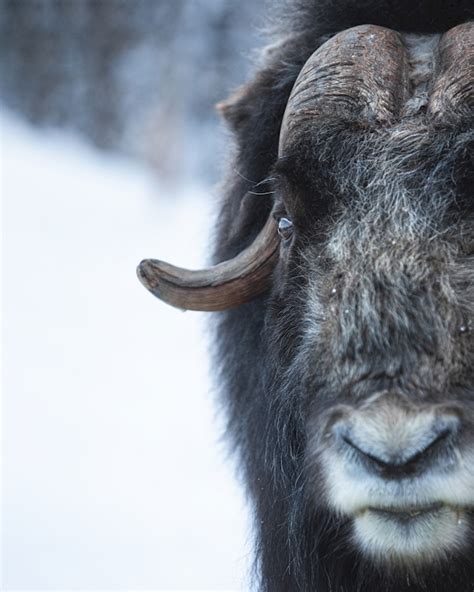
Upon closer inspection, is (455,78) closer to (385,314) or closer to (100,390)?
(385,314)

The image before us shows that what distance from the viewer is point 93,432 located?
870 centimetres

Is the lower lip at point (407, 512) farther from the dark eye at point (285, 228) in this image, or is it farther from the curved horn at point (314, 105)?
the curved horn at point (314, 105)

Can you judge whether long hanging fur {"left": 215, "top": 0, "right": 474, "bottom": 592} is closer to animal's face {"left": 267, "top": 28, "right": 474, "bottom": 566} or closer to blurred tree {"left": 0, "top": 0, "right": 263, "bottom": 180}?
animal's face {"left": 267, "top": 28, "right": 474, "bottom": 566}

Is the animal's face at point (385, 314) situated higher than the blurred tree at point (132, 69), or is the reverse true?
the blurred tree at point (132, 69)

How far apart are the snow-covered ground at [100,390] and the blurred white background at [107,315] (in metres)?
0.02

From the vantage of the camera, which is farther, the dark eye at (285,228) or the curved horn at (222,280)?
the curved horn at (222,280)

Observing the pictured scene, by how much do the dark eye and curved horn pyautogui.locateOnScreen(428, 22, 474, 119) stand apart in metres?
0.59

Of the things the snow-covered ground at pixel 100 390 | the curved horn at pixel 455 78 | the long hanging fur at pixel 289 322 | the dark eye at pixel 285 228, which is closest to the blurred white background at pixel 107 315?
the snow-covered ground at pixel 100 390

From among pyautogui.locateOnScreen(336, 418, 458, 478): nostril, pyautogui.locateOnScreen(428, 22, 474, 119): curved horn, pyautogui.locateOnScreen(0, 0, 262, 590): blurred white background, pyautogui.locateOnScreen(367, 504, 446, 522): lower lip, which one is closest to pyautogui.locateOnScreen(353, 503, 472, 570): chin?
pyautogui.locateOnScreen(367, 504, 446, 522): lower lip

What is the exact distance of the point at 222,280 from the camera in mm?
3594

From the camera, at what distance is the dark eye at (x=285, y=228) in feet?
10.6

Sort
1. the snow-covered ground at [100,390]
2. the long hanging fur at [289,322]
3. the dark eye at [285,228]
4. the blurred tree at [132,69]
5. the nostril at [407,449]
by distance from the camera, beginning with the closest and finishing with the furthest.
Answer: the nostril at [407,449] < the long hanging fur at [289,322] < the dark eye at [285,228] < the snow-covered ground at [100,390] < the blurred tree at [132,69]

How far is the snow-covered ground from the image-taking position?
21.8 ft

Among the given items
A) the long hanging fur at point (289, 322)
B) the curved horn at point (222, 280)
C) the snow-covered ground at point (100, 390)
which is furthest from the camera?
the snow-covered ground at point (100, 390)
